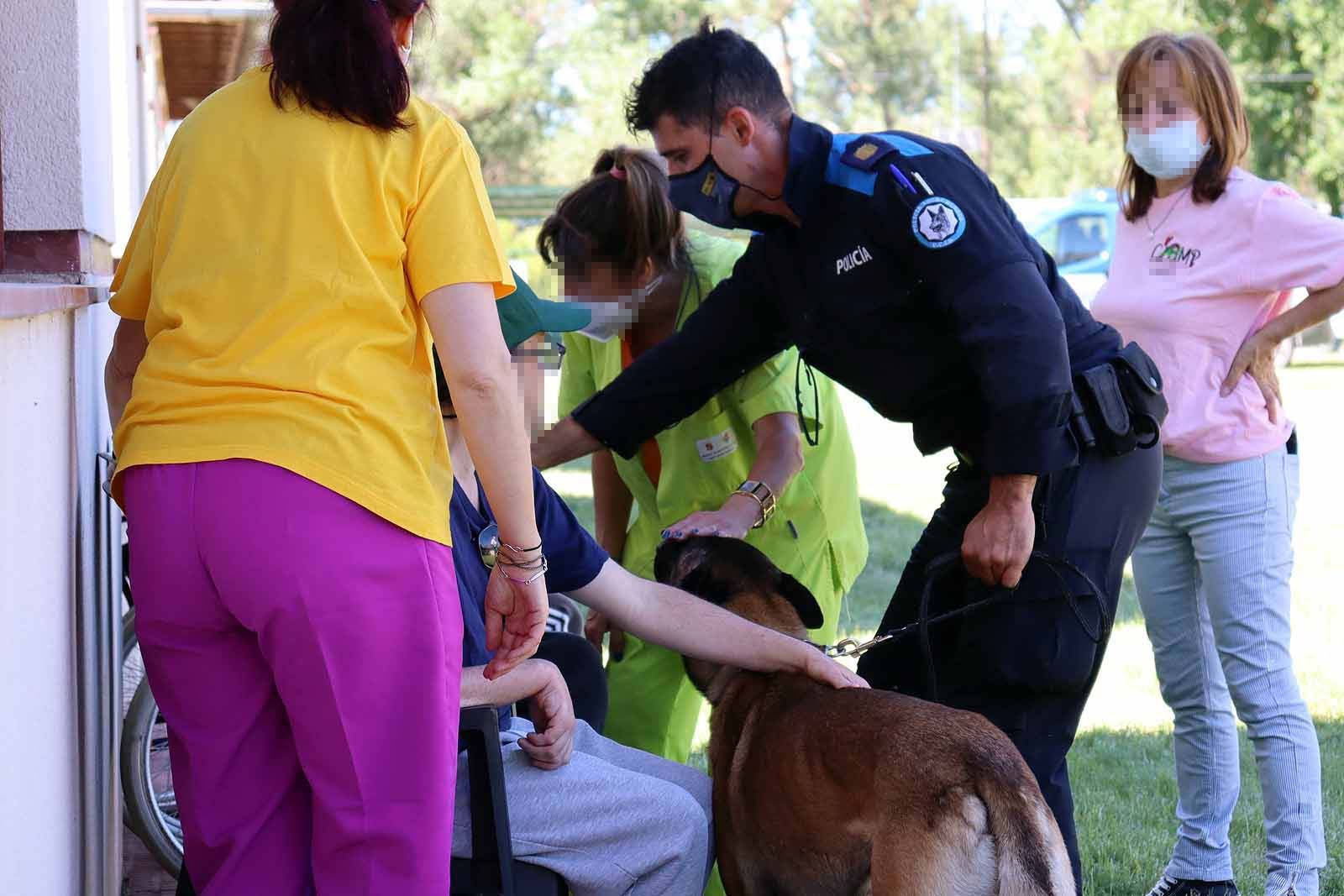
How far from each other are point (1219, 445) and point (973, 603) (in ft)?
3.33

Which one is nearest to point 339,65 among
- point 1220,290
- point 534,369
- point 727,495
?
point 534,369

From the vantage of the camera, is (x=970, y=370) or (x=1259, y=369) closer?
(x=970, y=370)

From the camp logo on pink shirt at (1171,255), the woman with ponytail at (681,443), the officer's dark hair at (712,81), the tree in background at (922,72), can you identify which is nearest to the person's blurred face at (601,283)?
the woman with ponytail at (681,443)

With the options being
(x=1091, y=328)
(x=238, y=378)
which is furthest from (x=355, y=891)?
(x=1091, y=328)

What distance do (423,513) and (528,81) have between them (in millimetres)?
39597

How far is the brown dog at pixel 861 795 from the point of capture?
2.26 meters

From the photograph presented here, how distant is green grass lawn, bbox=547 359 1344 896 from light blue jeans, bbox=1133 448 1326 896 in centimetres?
25

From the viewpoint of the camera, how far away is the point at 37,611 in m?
1.88

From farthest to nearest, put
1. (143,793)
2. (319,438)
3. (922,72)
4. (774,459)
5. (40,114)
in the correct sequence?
(922,72) → (774,459) → (143,793) → (40,114) → (319,438)

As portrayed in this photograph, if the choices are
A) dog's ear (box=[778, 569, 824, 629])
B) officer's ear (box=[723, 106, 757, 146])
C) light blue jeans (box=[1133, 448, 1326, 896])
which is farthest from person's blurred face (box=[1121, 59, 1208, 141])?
dog's ear (box=[778, 569, 824, 629])

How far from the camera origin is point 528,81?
39875 mm

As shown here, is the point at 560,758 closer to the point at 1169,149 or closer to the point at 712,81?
the point at 712,81

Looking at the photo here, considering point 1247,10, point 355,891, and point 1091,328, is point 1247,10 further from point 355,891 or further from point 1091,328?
Result: point 355,891

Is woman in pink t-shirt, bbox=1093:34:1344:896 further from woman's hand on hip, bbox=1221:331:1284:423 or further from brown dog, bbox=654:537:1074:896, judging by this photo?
brown dog, bbox=654:537:1074:896
